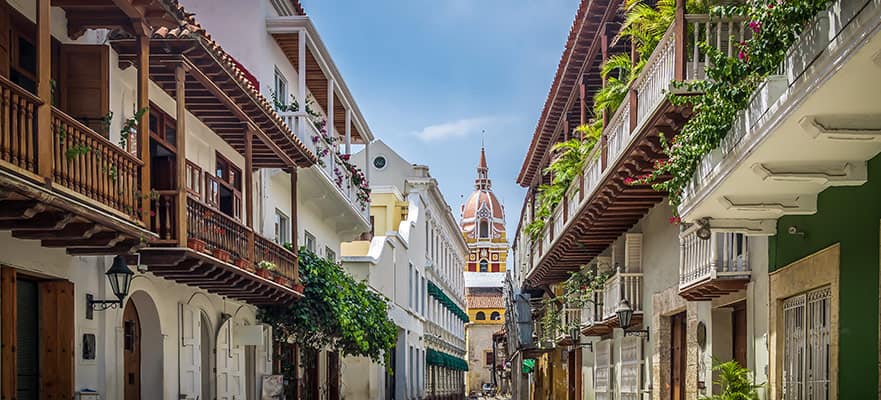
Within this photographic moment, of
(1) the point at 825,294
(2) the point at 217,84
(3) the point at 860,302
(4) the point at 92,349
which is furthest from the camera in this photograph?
(2) the point at 217,84

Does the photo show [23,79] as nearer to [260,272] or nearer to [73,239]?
[73,239]

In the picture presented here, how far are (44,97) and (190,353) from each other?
26.3 feet

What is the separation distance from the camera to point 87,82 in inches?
480

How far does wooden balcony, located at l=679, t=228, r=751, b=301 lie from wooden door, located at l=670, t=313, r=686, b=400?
3718 millimetres

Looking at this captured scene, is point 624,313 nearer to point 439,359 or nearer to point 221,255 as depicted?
point 221,255

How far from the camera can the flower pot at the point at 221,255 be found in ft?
47.8

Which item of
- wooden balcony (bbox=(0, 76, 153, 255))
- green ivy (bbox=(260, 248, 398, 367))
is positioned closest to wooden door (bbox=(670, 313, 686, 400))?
green ivy (bbox=(260, 248, 398, 367))

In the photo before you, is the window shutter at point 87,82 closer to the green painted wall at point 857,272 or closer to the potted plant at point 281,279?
the potted plant at point 281,279

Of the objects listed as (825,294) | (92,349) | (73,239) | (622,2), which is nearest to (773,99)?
(825,294)

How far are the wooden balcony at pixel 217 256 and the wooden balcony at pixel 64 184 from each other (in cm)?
122

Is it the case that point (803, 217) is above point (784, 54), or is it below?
below

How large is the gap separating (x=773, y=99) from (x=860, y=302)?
2.22 m

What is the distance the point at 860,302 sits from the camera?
8.83m

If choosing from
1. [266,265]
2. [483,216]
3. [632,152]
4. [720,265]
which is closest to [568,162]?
[266,265]
